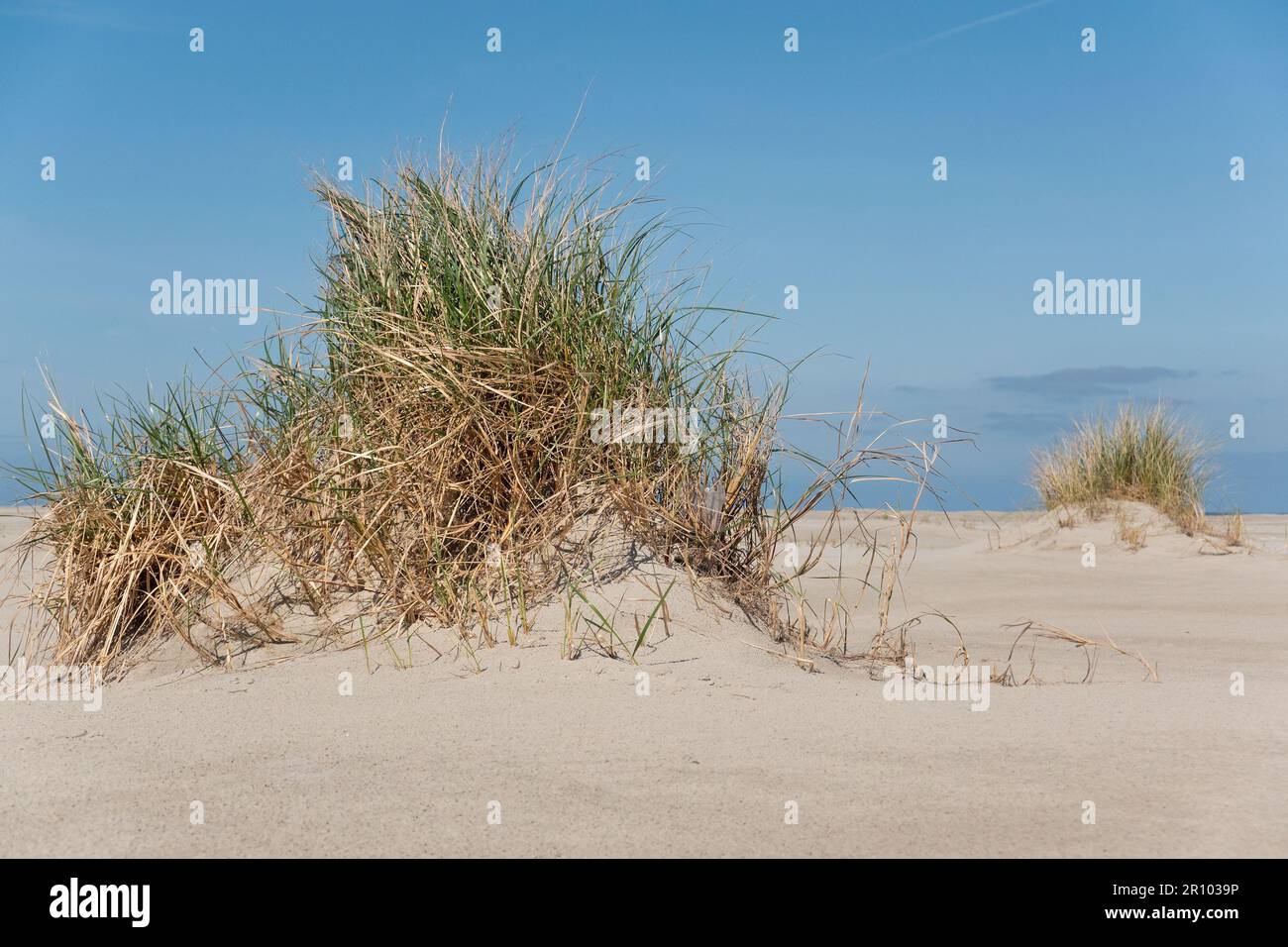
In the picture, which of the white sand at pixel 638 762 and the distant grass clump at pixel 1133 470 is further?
the distant grass clump at pixel 1133 470

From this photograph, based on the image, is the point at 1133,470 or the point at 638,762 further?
the point at 1133,470

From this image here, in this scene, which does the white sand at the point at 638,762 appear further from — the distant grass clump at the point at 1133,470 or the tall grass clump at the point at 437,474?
the distant grass clump at the point at 1133,470

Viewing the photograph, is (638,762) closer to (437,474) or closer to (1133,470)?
(437,474)

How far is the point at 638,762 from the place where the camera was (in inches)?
95.7

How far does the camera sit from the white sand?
207 cm

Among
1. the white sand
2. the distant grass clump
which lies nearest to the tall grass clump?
the white sand

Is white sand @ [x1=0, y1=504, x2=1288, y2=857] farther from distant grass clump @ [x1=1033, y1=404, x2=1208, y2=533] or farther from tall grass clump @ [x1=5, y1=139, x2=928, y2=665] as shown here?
distant grass clump @ [x1=1033, y1=404, x2=1208, y2=533]

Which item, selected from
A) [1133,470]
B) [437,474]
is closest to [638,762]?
[437,474]

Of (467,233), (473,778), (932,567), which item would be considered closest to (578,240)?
(467,233)

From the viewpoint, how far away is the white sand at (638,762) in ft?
6.80

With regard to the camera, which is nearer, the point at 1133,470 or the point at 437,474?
the point at 437,474

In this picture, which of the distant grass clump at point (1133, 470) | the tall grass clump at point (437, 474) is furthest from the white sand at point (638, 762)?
the distant grass clump at point (1133, 470)

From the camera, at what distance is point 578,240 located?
12.6ft
